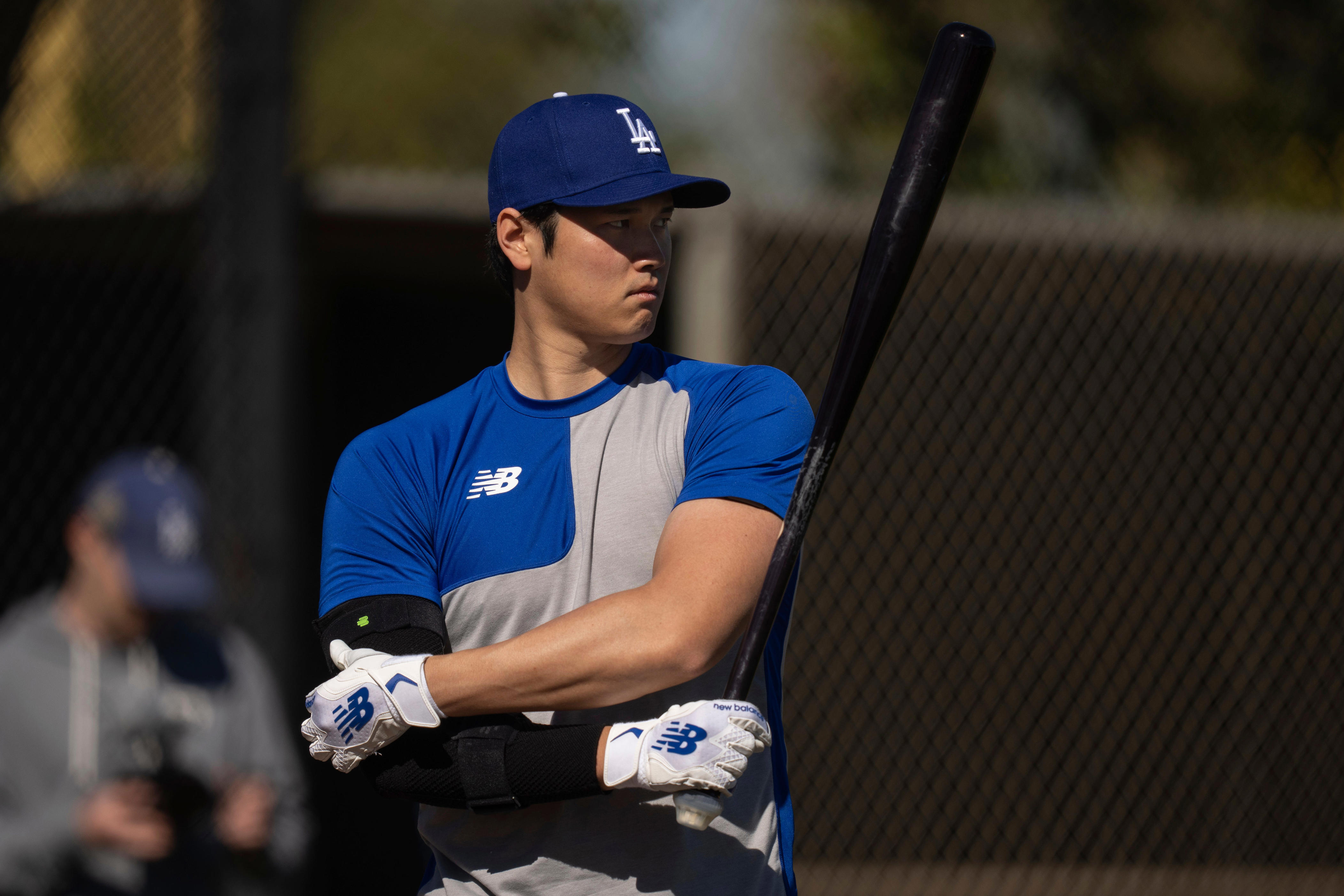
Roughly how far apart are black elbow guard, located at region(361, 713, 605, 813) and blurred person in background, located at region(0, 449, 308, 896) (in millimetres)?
2088

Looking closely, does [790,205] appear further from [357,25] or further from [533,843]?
[357,25]

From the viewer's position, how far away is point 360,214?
396 cm

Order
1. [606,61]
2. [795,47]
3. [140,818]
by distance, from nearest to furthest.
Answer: [140,818] < [606,61] < [795,47]

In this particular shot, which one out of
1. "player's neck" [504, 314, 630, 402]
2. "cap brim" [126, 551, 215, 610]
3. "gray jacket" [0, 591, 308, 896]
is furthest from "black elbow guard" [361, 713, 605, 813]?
"cap brim" [126, 551, 215, 610]

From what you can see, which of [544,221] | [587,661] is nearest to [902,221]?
[544,221]

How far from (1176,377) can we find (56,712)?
3.85 metres

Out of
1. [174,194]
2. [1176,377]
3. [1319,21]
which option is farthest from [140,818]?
[1319,21]

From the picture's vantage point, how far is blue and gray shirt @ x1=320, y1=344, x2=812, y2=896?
1.67 metres

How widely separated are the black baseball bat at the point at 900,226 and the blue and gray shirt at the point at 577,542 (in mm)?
53

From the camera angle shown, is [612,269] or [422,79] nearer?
[612,269]

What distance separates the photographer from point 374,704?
5.16ft

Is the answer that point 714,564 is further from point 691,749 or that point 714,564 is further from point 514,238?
point 514,238

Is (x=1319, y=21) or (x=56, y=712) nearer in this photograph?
(x=56, y=712)

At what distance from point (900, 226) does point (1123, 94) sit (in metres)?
5.18
